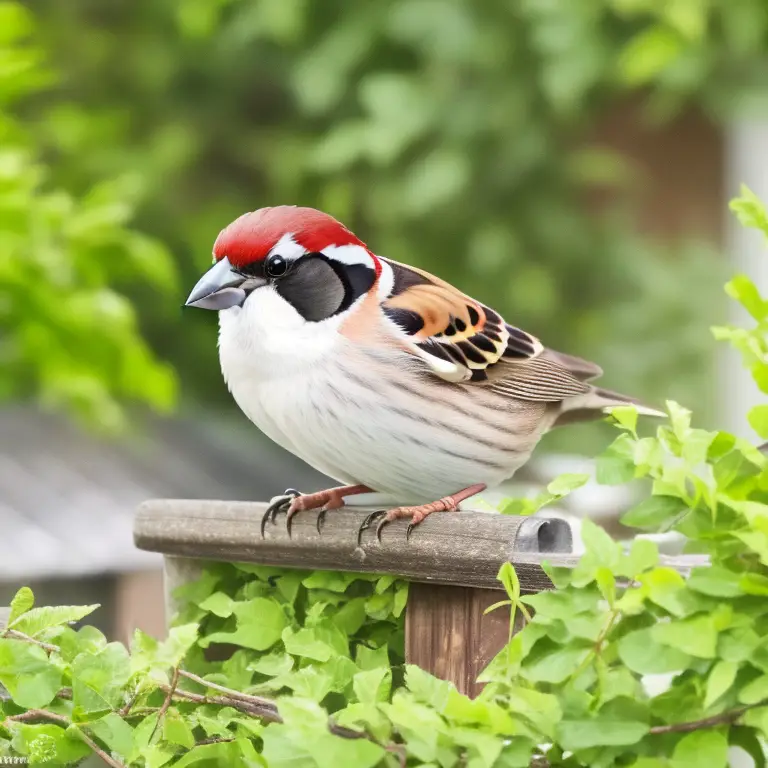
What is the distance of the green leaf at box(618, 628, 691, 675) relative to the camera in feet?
3.62

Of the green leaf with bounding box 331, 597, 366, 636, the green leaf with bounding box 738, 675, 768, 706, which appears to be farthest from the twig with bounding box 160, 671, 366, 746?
the green leaf with bounding box 738, 675, 768, 706

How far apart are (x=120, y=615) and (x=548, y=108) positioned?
9.54 ft

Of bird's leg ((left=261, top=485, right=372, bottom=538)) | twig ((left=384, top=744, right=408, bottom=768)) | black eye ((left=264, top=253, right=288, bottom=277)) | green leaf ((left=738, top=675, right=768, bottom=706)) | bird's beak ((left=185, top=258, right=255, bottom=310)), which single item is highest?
black eye ((left=264, top=253, right=288, bottom=277))

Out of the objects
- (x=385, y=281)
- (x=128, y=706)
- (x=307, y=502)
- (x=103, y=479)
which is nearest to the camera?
(x=128, y=706)

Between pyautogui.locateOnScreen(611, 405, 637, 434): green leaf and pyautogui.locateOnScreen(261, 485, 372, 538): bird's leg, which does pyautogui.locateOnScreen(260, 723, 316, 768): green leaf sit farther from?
pyautogui.locateOnScreen(261, 485, 372, 538): bird's leg

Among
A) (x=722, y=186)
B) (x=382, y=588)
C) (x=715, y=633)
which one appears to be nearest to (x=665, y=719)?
(x=715, y=633)

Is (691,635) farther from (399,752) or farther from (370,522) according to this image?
(370,522)

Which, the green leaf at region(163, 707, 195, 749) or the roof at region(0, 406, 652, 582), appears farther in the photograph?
the roof at region(0, 406, 652, 582)

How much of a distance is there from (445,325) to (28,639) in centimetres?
82

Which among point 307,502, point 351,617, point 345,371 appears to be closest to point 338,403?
point 345,371

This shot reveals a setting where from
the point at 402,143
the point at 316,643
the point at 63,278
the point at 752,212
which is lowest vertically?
the point at 316,643

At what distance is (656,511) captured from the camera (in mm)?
1188

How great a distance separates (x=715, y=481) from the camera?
3.80ft

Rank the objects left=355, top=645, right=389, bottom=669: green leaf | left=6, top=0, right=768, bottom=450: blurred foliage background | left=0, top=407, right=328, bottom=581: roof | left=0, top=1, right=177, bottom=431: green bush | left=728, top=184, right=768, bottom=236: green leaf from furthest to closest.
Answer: left=6, top=0, right=768, bottom=450: blurred foliage background
left=0, top=407, right=328, bottom=581: roof
left=0, top=1, right=177, bottom=431: green bush
left=355, top=645, right=389, bottom=669: green leaf
left=728, top=184, right=768, bottom=236: green leaf
